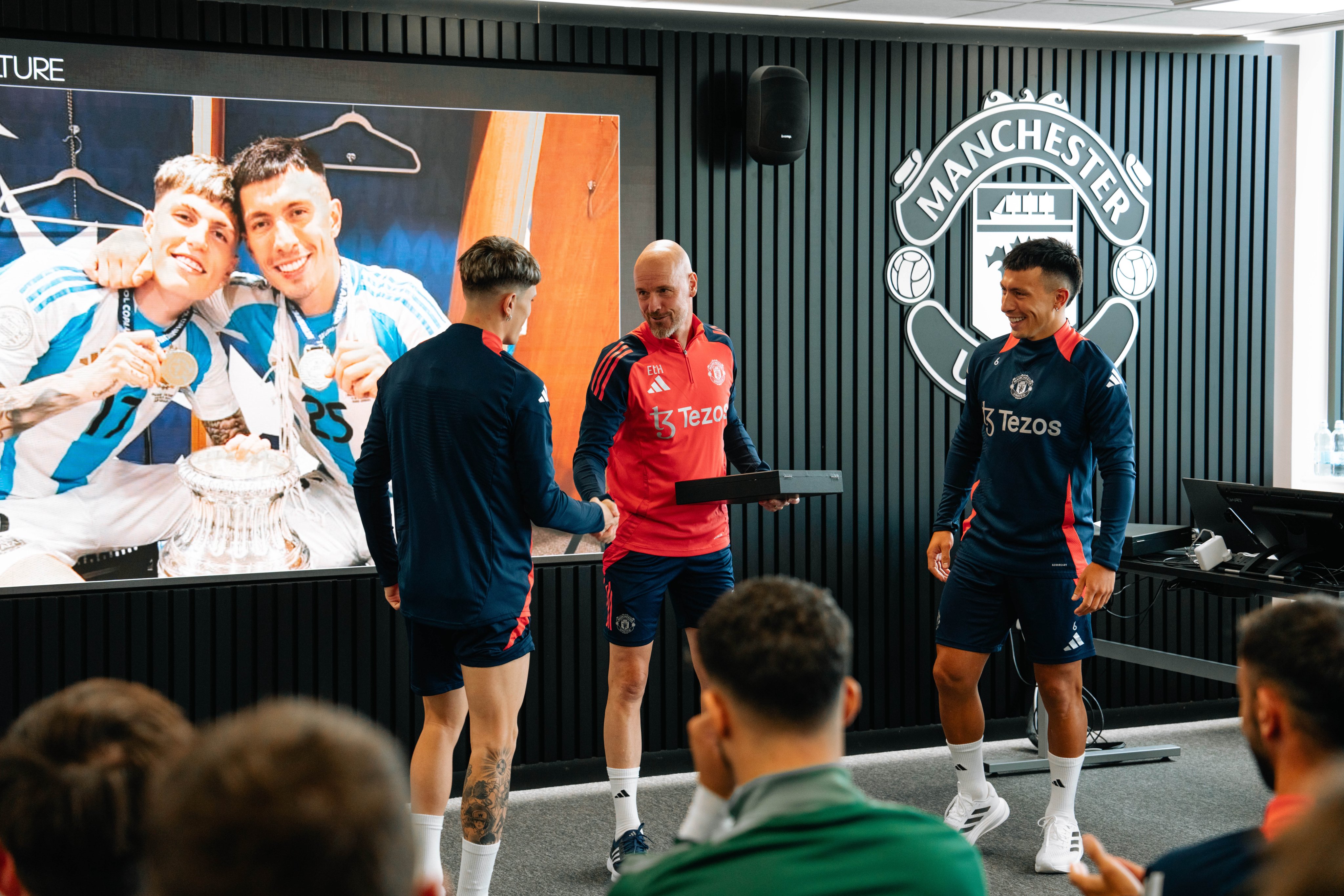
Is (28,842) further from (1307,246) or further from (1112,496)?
(1307,246)

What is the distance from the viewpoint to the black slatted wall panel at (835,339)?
13.1ft

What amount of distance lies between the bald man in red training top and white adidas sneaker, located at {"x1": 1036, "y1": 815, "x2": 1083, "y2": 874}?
3.90 ft

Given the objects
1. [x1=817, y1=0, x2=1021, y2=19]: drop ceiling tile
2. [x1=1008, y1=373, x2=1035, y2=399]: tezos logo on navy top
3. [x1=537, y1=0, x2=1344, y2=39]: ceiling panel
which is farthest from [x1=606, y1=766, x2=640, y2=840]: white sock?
[x1=817, y1=0, x2=1021, y2=19]: drop ceiling tile

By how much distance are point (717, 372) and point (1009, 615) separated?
1.17 m

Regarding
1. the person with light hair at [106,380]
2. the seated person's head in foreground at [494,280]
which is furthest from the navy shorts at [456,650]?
the person with light hair at [106,380]

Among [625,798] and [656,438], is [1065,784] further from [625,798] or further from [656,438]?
[656,438]

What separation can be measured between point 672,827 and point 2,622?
228cm

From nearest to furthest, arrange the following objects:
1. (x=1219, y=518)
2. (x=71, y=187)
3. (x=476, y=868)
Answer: (x=476, y=868) → (x=71, y=187) → (x=1219, y=518)

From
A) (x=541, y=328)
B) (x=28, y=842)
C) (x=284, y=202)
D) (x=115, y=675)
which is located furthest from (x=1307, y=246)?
(x=28, y=842)

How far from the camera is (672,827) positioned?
3.90 meters

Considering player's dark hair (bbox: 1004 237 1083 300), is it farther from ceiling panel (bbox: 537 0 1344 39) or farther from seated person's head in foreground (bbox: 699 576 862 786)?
seated person's head in foreground (bbox: 699 576 862 786)

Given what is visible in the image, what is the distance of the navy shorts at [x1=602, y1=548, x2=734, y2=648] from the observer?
345cm

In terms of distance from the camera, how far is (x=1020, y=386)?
352 cm

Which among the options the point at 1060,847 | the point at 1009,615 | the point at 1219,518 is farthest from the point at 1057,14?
the point at 1060,847
